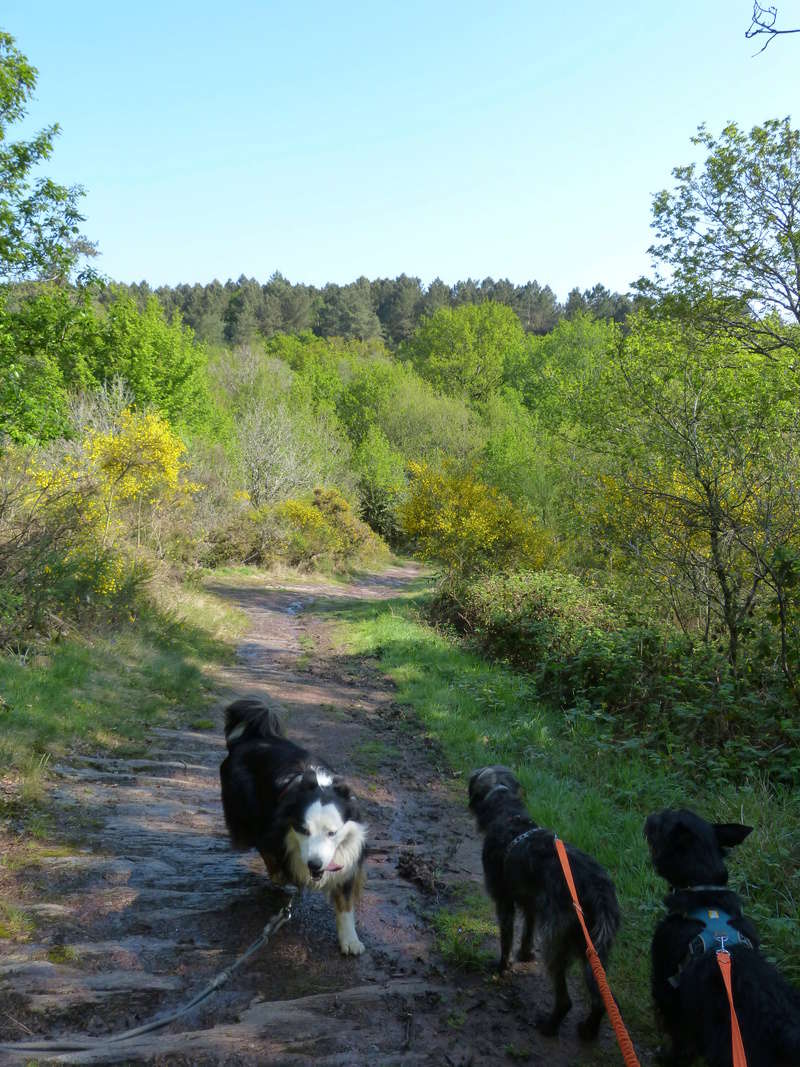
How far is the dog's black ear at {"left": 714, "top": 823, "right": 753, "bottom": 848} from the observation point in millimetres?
3277

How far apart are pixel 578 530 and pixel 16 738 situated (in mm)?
10662

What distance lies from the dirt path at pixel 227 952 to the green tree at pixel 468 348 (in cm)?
4867

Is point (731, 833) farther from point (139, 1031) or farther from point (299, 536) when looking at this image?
point (299, 536)

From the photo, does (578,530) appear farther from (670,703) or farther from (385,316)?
(385,316)

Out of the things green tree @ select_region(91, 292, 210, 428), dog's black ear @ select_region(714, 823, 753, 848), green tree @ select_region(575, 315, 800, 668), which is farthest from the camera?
green tree @ select_region(91, 292, 210, 428)

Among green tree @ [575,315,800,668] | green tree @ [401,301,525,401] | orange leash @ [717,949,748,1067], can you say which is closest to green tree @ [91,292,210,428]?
green tree @ [575,315,800,668]

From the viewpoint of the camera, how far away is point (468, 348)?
2199 inches

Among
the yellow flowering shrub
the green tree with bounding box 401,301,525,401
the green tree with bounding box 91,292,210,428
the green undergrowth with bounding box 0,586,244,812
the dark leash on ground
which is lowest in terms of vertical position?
the green undergrowth with bounding box 0,586,244,812

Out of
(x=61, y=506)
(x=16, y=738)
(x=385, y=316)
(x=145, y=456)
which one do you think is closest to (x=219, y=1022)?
(x=16, y=738)

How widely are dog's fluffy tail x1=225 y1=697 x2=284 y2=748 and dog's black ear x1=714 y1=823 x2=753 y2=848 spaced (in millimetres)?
2897

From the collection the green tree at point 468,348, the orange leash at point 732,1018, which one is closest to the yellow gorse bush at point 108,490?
the orange leash at point 732,1018

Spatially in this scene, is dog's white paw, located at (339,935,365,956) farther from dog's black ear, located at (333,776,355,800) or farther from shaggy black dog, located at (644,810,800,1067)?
shaggy black dog, located at (644,810,800,1067)

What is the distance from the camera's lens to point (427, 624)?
16469mm

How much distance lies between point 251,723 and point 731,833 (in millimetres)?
3132
